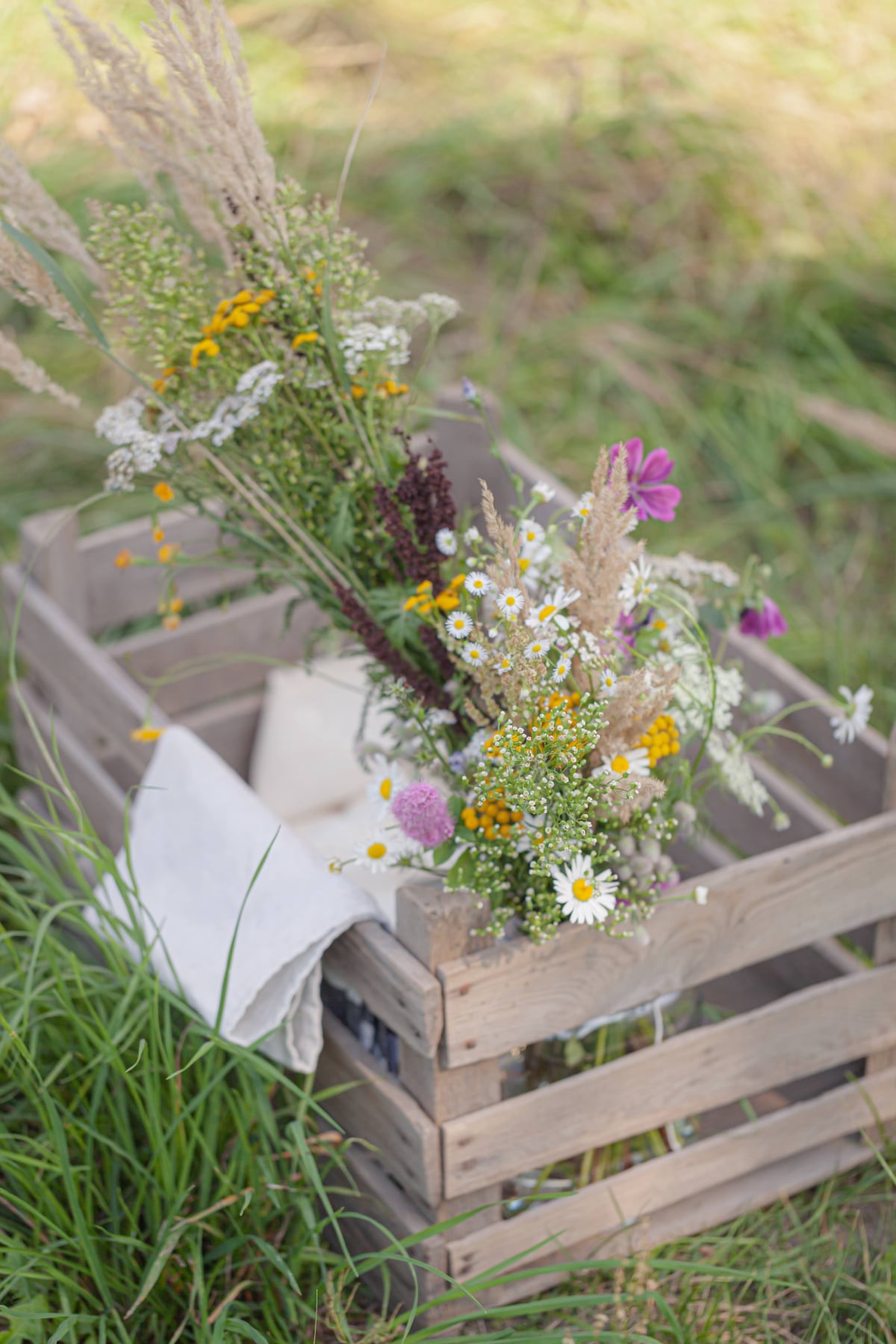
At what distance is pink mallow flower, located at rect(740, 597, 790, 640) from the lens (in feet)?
4.67

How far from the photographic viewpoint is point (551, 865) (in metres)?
1.14

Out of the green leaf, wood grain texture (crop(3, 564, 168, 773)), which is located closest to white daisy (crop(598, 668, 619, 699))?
the green leaf

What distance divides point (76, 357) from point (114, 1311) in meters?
2.41

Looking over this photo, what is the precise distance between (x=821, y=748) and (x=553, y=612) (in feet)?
2.57

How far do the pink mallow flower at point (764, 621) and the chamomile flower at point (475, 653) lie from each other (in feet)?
1.42

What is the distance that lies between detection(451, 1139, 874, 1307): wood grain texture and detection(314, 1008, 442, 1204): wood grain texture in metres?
Answer: 0.15

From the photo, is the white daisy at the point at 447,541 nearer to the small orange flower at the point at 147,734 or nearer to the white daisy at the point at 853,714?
the white daisy at the point at 853,714

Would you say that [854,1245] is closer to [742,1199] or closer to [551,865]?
[742,1199]

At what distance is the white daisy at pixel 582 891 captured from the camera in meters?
1.11

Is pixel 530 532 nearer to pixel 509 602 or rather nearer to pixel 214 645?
pixel 509 602

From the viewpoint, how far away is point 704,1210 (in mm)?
1555

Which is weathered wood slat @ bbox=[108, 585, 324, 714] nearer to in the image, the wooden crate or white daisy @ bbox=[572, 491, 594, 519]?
the wooden crate

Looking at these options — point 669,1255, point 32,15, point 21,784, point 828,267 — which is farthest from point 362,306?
point 32,15

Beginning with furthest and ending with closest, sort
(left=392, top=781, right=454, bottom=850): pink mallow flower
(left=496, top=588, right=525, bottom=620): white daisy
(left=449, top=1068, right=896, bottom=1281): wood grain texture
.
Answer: (left=449, top=1068, right=896, bottom=1281): wood grain texture
(left=392, top=781, right=454, bottom=850): pink mallow flower
(left=496, top=588, right=525, bottom=620): white daisy
